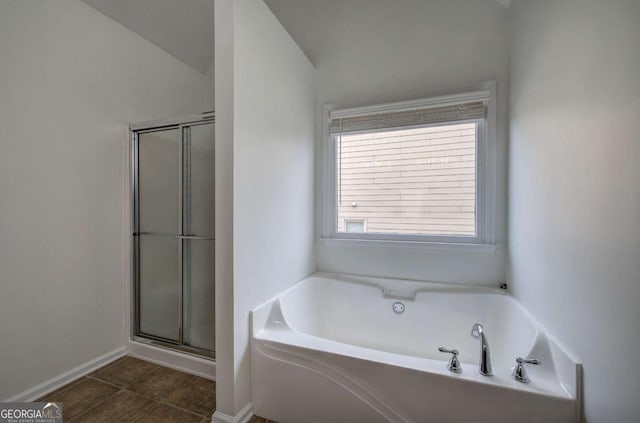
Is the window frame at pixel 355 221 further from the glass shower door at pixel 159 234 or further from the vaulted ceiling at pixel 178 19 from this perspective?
the vaulted ceiling at pixel 178 19

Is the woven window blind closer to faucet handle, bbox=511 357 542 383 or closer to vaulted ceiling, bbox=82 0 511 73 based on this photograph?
vaulted ceiling, bbox=82 0 511 73

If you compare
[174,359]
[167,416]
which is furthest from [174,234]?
[167,416]

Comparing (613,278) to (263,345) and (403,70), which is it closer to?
(263,345)

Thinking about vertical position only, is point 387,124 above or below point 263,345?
above

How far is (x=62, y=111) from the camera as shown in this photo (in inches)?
71.1

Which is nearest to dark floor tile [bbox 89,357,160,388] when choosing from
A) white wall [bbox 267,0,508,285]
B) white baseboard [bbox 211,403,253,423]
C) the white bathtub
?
white baseboard [bbox 211,403,253,423]

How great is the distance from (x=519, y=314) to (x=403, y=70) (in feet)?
6.10

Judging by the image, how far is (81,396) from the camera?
1672 mm

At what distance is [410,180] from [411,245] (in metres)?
0.51

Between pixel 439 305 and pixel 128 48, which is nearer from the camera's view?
pixel 439 305

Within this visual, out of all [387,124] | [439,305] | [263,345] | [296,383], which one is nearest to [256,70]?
[387,124]

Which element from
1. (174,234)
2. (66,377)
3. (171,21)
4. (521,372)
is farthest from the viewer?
(171,21)

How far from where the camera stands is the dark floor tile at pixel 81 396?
155 centimetres

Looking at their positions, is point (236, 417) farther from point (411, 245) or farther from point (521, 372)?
point (411, 245)
